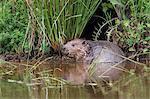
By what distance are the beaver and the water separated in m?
0.16

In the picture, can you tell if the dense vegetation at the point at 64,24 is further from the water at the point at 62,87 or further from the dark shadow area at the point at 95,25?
the water at the point at 62,87

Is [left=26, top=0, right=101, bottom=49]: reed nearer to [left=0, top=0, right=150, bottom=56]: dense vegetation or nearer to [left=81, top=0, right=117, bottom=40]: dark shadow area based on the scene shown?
[left=0, top=0, right=150, bottom=56]: dense vegetation

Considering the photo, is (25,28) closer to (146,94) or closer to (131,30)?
(131,30)

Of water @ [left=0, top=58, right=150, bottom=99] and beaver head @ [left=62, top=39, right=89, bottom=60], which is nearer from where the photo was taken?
water @ [left=0, top=58, right=150, bottom=99]

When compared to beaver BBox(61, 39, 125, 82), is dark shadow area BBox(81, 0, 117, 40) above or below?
above

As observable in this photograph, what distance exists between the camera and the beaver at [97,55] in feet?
15.5

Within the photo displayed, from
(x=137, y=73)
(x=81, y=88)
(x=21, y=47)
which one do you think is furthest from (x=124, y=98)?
(x=21, y=47)

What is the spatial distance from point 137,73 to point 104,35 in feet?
4.97

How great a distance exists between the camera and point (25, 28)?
558 centimetres

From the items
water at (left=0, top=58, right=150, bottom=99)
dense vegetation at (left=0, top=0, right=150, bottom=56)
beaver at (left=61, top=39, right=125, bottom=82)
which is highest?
dense vegetation at (left=0, top=0, right=150, bottom=56)

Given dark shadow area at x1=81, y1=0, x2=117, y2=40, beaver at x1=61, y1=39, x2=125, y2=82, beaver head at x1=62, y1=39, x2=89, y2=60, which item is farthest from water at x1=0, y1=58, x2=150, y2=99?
dark shadow area at x1=81, y1=0, x2=117, y2=40


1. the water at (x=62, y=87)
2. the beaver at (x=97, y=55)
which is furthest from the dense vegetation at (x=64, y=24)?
the water at (x=62, y=87)

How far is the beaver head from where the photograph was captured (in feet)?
17.9

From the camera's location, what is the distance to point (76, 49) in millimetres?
5543
